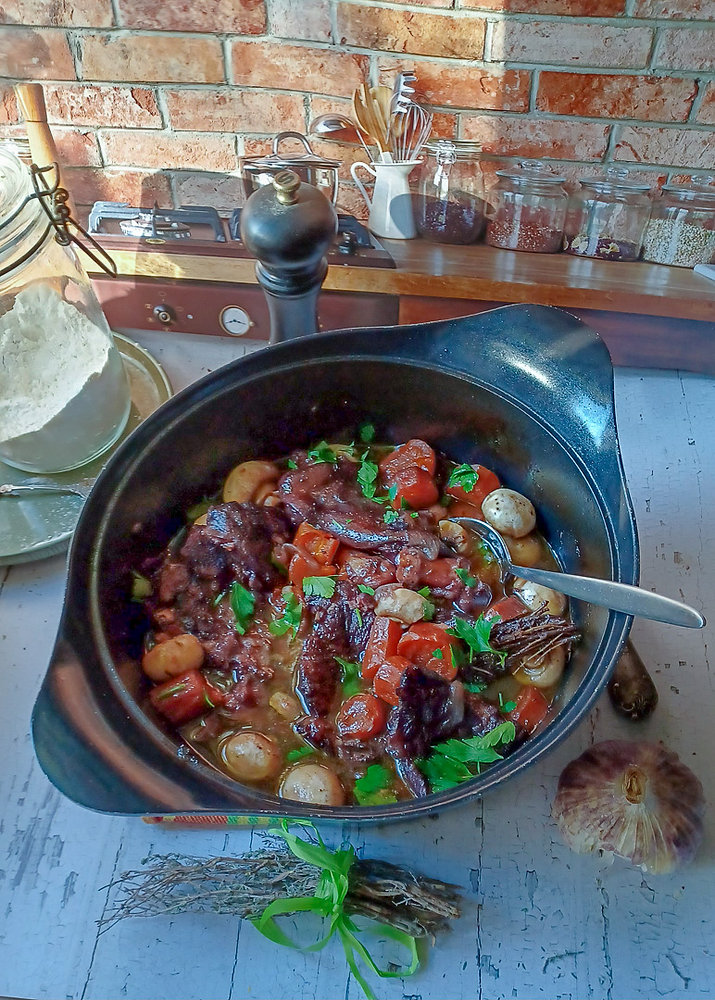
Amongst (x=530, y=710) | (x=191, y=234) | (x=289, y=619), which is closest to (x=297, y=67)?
(x=191, y=234)

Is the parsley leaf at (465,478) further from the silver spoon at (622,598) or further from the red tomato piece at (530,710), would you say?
the red tomato piece at (530,710)

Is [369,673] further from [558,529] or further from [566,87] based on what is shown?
[566,87]

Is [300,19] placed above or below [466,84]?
above

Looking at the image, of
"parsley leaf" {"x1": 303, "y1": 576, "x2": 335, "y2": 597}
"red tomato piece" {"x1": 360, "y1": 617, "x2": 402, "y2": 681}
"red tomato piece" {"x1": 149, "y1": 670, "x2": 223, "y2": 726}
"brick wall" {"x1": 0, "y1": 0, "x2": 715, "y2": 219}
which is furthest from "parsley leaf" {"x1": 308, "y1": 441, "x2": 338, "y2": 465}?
"brick wall" {"x1": 0, "y1": 0, "x2": 715, "y2": 219}

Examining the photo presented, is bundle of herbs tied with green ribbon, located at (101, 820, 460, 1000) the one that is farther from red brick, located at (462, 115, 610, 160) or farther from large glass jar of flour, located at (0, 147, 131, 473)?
red brick, located at (462, 115, 610, 160)

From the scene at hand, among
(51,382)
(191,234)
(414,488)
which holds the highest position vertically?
(191,234)

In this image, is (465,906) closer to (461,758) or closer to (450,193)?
(461,758)
